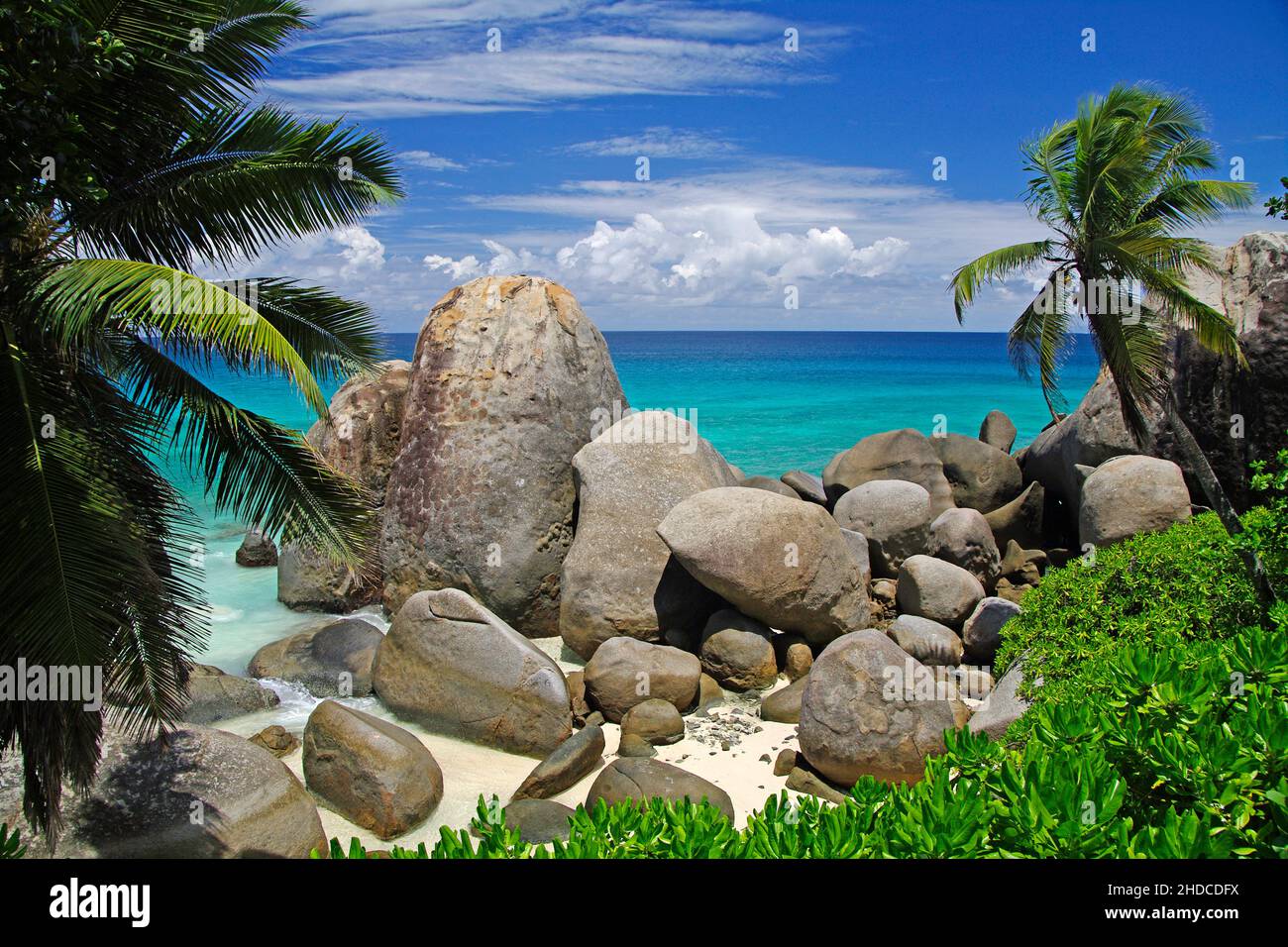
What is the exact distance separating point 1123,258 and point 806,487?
9.54 meters

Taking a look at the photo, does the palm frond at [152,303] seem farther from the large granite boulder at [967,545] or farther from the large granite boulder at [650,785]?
the large granite boulder at [967,545]

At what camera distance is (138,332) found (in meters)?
6.24

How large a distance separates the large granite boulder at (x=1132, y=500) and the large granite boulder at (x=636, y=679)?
22.0 ft

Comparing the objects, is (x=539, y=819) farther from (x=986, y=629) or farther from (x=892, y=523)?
(x=892, y=523)

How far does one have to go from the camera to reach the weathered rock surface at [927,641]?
1173cm

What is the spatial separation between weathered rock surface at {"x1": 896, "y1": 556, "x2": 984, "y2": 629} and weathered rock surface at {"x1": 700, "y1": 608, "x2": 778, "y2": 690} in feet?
8.73

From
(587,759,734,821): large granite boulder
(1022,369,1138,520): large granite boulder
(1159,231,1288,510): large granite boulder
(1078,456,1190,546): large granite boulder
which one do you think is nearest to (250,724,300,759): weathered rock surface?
(587,759,734,821): large granite boulder

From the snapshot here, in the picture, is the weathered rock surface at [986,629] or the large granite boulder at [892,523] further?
the large granite boulder at [892,523]

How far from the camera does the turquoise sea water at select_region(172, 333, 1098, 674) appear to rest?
16172mm

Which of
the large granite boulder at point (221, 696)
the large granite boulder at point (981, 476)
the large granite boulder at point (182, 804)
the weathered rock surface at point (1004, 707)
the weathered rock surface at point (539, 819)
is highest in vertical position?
the large granite boulder at point (981, 476)

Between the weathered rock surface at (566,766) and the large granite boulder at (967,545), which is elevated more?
the large granite boulder at (967,545)

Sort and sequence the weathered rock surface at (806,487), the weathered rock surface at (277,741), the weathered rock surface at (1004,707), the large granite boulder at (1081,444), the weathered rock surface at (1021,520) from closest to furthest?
1. the weathered rock surface at (1004,707)
2. the weathered rock surface at (277,741)
3. the large granite boulder at (1081,444)
4. the weathered rock surface at (1021,520)
5. the weathered rock surface at (806,487)

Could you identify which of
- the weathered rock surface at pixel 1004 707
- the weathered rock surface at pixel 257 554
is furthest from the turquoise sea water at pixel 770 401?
the weathered rock surface at pixel 1004 707

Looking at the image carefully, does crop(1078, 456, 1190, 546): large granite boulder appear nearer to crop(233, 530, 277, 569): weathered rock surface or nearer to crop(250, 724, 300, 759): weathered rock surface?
crop(250, 724, 300, 759): weathered rock surface
